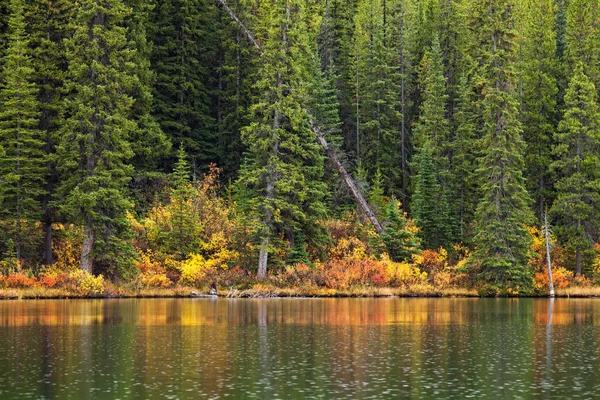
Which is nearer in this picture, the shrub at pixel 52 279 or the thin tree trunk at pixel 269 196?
the shrub at pixel 52 279

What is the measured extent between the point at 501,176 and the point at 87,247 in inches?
1249

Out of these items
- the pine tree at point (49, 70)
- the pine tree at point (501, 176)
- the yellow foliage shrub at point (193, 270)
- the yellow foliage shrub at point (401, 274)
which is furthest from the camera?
the yellow foliage shrub at point (401, 274)

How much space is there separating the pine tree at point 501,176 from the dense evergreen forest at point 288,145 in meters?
0.18

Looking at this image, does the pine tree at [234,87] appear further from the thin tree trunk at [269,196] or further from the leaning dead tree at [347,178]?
Result: the thin tree trunk at [269,196]

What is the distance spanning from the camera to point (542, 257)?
2761 inches

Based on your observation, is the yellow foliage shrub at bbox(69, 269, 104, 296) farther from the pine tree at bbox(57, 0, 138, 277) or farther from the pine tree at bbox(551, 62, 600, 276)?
the pine tree at bbox(551, 62, 600, 276)

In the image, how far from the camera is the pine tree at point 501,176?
213 ft

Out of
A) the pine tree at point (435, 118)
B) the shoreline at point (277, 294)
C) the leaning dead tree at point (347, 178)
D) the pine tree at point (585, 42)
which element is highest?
the pine tree at point (585, 42)

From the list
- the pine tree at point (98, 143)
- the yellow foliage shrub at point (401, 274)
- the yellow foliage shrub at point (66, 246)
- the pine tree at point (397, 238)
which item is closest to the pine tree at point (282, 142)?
the pine tree at point (397, 238)

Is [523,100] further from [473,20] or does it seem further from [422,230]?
[422,230]

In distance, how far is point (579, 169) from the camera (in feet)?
230

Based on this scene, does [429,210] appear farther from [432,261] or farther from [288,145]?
[288,145]

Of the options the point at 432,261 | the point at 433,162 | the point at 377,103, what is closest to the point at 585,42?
the point at 433,162

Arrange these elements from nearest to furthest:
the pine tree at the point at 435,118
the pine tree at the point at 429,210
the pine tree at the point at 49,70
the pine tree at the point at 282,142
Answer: the pine tree at the point at 49,70, the pine tree at the point at 282,142, the pine tree at the point at 429,210, the pine tree at the point at 435,118
